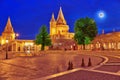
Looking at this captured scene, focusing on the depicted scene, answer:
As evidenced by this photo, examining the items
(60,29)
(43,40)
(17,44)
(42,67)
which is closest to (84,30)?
(43,40)

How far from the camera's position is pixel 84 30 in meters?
61.7

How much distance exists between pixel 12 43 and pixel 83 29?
30459 millimetres

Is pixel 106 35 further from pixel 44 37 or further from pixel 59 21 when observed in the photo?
pixel 59 21

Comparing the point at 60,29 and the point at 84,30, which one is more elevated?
the point at 60,29

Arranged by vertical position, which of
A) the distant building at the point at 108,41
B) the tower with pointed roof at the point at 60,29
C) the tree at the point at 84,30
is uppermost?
the tower with pointed roof at the point at 60,29

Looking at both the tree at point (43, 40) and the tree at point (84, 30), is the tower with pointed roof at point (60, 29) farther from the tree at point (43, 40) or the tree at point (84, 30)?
the tree at point (84, 30)

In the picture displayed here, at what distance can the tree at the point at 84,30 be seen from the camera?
2370 inches

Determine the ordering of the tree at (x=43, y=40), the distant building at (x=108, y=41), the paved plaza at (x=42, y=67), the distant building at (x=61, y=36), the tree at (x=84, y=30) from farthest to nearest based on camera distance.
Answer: the distant building at (x=61, y=36) < the tree at (x=43, y=40) < the tree at (x=84, y=30) < the distant building at (x=108, y=41) < the paved plaza at (x=42, y=67)

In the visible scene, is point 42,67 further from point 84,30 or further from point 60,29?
point 60,29

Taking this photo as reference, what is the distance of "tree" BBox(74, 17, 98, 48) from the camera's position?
60188 mm

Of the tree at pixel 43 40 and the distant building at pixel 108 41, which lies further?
the tree at pixel 43 40

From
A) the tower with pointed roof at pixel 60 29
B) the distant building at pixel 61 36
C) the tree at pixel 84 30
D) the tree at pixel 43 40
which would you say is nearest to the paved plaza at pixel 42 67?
the tree at pixel 84 30

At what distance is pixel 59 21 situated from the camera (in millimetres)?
100062

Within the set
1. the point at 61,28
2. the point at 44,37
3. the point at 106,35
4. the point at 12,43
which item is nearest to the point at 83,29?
the point at 106,35
